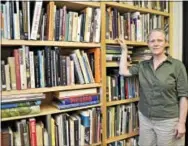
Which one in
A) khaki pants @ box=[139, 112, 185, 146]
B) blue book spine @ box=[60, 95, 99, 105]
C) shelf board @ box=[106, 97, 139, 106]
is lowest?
khaki pants @ box=[139, 112, 185, 146]

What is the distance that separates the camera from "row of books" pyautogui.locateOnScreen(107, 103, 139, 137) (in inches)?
70.3

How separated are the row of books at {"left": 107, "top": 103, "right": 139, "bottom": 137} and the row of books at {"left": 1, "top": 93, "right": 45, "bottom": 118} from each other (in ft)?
2.18

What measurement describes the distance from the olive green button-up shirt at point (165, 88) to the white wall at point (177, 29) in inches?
22.7

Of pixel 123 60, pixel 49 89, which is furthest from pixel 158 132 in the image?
pixel 49 89

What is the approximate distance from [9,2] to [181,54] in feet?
5.77

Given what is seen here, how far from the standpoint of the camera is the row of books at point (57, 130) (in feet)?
4.52

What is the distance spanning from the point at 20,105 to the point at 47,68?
0.31 metres

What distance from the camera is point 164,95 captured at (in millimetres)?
1590

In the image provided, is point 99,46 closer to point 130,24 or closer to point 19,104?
point 130,24

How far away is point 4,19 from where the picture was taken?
1286 millimetres

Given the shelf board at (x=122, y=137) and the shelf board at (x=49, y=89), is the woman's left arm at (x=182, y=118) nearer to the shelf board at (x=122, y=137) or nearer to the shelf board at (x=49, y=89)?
the shelf board at (x=122, y=137)

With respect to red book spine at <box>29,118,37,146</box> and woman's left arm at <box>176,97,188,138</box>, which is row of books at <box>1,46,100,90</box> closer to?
red book spine at <box>29,118,37,146</box>

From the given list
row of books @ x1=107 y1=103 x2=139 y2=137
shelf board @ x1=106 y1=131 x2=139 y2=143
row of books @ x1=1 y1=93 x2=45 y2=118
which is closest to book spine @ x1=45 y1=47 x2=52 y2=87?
row of books @ x1=1 y1=93 x2=45 y2=118

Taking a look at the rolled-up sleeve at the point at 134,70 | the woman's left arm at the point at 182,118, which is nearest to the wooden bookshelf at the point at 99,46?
the rolled-up sleeve at the point at 134,70
